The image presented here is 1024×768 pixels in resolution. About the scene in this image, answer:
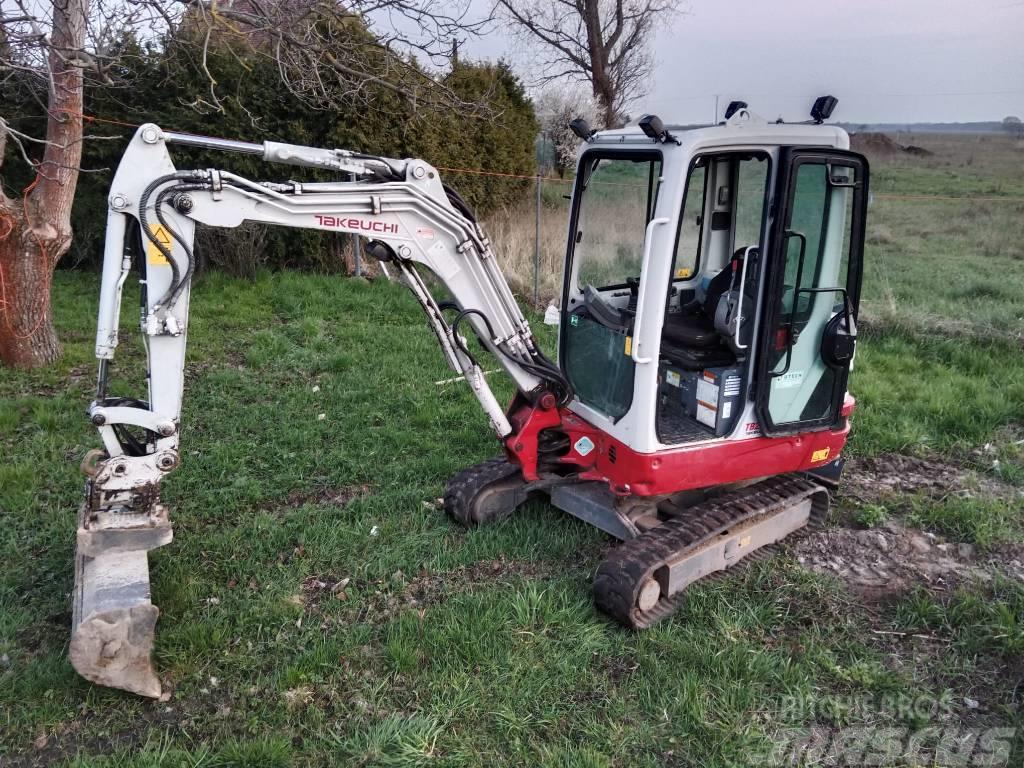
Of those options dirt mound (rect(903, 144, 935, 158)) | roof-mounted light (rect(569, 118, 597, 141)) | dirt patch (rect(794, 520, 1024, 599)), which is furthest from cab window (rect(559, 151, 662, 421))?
dirt mound (rect(903, 144, 935, 158))

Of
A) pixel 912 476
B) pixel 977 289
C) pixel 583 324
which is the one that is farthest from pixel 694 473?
pixel 977 289

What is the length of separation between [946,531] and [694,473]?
6.29 ft

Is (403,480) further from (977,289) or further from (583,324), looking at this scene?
(977,289)

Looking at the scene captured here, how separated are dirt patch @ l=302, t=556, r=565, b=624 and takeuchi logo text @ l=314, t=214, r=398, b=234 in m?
1.85

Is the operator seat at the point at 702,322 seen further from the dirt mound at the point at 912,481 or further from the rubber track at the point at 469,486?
the dirt mound at the point at 912,481

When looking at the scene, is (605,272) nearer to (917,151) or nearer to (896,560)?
(896,560)

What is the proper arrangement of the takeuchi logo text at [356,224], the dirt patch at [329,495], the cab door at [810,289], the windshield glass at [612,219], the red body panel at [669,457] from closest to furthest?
the takeuchi logo text at [356,224]
the cab door at [810,289]
the red body panel at [669,457]
the windshield glass at [612,219]
the dirt patch at [329,495]

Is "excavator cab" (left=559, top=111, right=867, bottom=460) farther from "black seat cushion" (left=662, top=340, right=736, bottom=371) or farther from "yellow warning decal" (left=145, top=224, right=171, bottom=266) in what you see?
"yellow warning decal" (left=145, top=224, right=171, bottom=266)

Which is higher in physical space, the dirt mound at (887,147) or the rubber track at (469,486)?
the dirt mound at (887,147)

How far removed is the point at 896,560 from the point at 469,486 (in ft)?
8.38

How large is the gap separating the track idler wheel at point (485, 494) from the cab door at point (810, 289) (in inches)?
59.5

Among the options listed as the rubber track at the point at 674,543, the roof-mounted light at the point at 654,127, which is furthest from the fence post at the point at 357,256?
the roof-mounted light at the point at 654,127

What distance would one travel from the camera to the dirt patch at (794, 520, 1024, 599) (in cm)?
436

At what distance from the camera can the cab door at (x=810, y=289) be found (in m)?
3.99
